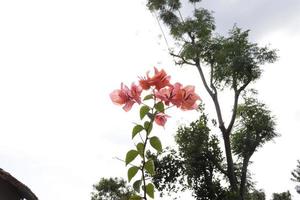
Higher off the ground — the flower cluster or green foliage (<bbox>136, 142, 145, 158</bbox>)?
the flower cluster

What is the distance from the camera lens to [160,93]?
1.94 metres

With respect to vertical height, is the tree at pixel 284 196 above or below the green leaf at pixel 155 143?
above

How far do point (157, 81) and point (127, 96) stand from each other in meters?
0.18

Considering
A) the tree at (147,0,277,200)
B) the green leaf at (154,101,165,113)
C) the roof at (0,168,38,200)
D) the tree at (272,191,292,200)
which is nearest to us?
the green leaf at (154,101,165,113)

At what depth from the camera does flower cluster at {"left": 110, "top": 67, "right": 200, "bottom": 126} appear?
1.94m

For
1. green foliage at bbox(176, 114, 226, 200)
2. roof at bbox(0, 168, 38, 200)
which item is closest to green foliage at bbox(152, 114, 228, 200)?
green foliage at bbox(176, 114, 226, 200)

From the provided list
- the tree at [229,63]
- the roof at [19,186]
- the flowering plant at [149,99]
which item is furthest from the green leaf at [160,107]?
the tree at [229,63]

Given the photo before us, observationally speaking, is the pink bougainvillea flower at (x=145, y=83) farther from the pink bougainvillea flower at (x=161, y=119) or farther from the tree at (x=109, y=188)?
the tree at (x=109, y=188)

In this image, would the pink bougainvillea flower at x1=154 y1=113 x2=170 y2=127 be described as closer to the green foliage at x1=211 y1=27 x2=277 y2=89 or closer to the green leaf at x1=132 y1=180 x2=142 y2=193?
the green leaf at x1=132 y1=180 x2=142 y2=193

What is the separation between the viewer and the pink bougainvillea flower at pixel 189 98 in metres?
1.99

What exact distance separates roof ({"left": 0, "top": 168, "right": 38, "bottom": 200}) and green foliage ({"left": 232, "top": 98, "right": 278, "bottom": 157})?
17208mm

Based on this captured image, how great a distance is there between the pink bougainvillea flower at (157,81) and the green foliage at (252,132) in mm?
25105

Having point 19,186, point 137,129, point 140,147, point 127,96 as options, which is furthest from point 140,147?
point 19,186

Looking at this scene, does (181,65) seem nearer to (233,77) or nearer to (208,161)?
(233,77)
